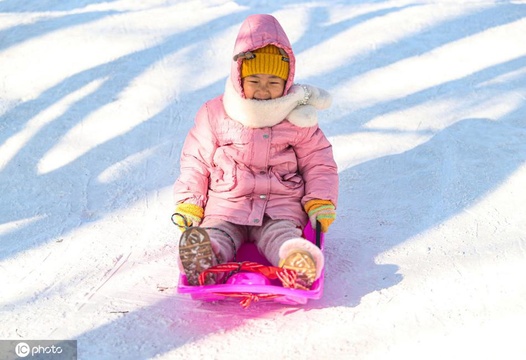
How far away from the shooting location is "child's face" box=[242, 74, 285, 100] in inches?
127

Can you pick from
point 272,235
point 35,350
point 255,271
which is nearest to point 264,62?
point 272,235

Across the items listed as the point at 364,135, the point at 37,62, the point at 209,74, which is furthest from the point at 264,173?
the point at 37,62

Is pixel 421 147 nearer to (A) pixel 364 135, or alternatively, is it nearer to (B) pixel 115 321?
(A) pixel 364 135

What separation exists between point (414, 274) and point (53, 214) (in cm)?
167

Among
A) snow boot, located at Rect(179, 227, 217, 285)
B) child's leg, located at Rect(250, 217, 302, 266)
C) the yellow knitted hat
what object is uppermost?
the yellow knitted hat

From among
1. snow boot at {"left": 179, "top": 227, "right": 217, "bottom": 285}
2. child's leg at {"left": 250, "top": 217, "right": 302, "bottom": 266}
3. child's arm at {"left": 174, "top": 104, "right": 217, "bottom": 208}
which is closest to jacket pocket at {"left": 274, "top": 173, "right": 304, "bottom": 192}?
child's leg at {"left": 250, "top": 217, "right": 302, "bottom": 266}

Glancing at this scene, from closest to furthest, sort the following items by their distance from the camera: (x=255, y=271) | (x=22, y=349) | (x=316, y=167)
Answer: (x=22, y=349) → (x=255, y=271) → (x=316, y=167)

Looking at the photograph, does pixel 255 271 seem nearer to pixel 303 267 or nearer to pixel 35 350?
pixel 303 267

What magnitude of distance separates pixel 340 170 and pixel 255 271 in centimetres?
132

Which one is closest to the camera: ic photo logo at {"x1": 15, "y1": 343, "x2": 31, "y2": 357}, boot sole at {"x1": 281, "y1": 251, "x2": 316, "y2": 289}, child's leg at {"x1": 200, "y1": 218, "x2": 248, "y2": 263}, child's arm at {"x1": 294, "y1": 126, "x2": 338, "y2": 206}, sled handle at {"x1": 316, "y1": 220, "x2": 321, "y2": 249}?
ic photo logo at {"x1": 15, "y1": 343, "x2": 31, "y2": 357}

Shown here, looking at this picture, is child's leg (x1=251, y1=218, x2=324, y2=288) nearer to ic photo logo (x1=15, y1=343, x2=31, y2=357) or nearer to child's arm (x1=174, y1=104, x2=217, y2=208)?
child's arm (x1=174, y1=104, x2=217, y2=208)

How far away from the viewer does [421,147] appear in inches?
171

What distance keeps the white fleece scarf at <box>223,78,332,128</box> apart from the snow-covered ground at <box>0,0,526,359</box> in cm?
58

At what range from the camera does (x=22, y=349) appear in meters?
2.66
